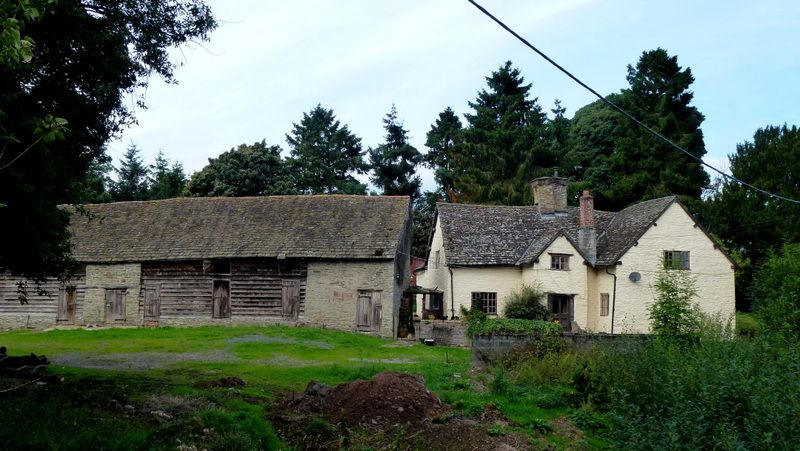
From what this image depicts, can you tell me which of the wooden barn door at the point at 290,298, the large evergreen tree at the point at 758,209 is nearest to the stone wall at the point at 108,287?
the wooden barn door at the point at 290,298

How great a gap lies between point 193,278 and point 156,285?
6.56ft

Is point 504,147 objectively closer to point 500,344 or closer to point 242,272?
point 242,272

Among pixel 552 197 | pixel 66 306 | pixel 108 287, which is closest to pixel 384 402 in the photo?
pixel 108 287

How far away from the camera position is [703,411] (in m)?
10.5

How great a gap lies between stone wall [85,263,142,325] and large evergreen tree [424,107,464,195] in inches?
1214

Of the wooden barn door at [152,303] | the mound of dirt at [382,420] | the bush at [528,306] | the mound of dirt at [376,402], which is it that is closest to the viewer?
the mound of dirt at [382,420]

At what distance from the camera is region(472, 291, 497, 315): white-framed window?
108 feet

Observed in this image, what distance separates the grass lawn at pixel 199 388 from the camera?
32.8 ft

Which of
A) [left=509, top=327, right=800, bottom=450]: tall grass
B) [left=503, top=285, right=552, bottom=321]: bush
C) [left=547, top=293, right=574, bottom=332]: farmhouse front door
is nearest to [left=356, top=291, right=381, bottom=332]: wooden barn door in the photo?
[left=503, top=285, right=552, bottom=321]: bush

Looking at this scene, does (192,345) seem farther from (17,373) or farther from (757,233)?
(757,233)

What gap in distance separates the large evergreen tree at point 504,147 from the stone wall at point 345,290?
23.5 meters

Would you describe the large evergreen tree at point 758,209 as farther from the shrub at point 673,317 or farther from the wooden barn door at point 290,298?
the wooden barn door at point 290,298

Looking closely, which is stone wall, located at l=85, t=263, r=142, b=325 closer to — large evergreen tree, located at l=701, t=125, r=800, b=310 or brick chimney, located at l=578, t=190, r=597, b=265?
brick chimney, located at l=578, t=190, r=597, b=265

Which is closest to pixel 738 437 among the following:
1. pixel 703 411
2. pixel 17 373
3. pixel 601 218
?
pixel 703 411
